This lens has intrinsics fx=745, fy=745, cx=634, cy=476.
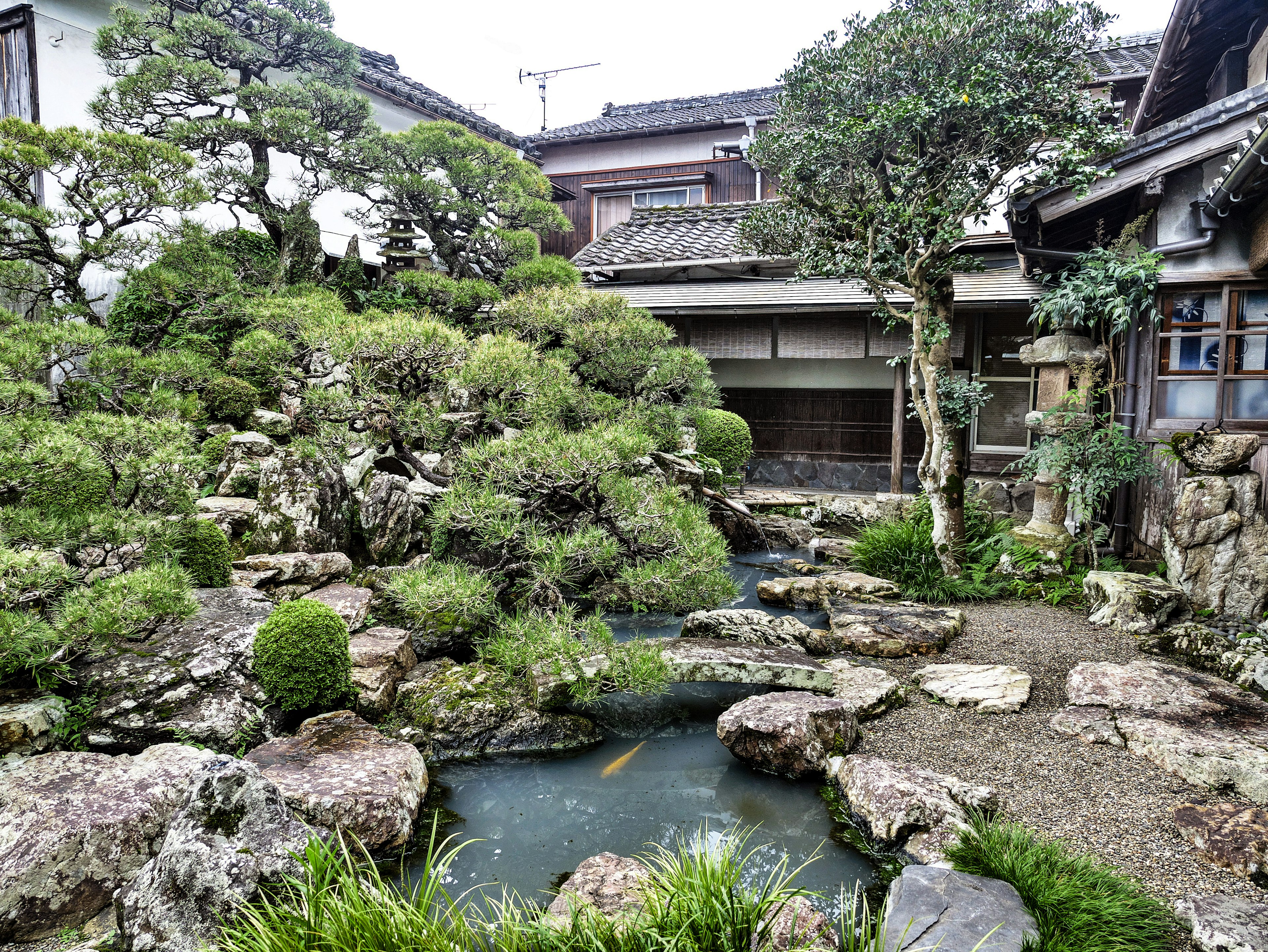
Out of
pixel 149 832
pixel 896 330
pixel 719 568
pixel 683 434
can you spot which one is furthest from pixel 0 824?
pixel 896 330

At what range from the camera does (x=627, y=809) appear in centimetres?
479

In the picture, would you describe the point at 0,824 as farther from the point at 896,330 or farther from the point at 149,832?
the point at 896,330

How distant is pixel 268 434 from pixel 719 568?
252 inches

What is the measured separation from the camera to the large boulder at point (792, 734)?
4.97 m

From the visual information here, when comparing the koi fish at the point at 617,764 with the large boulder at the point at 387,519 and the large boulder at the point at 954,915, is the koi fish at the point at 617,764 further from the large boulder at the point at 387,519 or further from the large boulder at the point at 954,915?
the large boulder at the point at 387,519

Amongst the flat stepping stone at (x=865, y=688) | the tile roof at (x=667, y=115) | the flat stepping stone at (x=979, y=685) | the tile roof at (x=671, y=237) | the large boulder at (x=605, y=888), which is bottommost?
the large boulder at (x=605, y=888)

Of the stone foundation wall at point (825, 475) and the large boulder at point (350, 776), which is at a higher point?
the stone foundation wall at point (825, 475)

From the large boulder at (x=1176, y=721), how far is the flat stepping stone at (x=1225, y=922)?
107cm

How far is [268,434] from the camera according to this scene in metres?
9.31

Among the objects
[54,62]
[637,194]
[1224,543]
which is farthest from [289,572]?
[637,194]

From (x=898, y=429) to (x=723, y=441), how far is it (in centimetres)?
277

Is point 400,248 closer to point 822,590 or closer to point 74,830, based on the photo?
point 822,590

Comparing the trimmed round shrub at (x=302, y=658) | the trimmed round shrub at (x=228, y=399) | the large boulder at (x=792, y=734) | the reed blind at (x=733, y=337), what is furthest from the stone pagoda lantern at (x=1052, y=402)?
the trimmed round shrub at (x=228, y=399)

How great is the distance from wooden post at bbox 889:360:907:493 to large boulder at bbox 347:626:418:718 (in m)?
8.33
